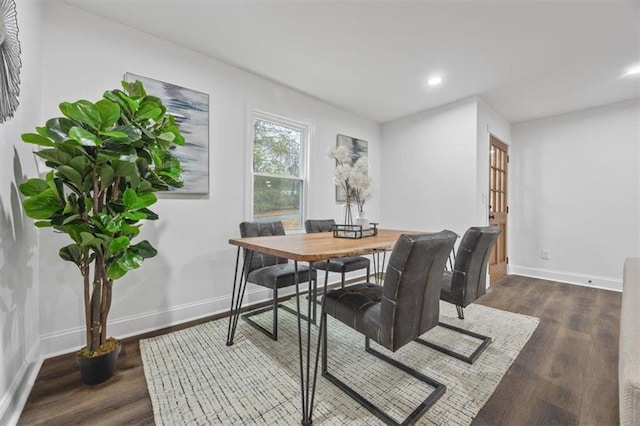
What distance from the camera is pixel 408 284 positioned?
121cm

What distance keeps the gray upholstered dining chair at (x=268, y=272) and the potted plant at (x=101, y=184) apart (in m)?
0.80

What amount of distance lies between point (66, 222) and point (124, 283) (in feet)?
3.16

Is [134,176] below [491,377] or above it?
above

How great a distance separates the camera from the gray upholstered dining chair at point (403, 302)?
1191 millimetres

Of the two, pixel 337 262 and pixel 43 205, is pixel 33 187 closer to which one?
pixel 43 205

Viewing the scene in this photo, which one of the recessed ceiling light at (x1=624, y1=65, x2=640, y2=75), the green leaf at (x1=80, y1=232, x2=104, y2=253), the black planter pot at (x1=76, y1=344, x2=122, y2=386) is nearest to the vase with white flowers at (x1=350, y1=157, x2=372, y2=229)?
the green leaf at (x1=80, y1=232, x2=104, y2=253)

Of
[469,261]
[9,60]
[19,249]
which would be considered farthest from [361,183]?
[19,249]

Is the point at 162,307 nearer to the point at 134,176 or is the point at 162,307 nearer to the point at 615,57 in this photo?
the point at 134,176

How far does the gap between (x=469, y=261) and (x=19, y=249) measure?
2694mm

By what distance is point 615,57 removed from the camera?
2.51m

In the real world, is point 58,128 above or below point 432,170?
below

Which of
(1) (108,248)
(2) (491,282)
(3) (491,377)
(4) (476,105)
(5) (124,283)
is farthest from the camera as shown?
(2) (491,282)

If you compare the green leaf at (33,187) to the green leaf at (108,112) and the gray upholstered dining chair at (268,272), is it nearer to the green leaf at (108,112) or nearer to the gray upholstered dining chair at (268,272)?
the green leaf at (108,112)

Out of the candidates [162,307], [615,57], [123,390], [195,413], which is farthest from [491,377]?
[615,57]
